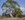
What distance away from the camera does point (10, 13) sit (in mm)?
665

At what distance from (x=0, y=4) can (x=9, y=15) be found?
326 millimetres

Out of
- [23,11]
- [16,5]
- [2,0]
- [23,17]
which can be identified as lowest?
[23,17]

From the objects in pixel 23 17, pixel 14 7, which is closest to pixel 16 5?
pixel 14 7

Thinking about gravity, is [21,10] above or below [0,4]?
below

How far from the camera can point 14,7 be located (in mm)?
678

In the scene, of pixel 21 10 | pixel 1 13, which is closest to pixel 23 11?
pixel 21 10

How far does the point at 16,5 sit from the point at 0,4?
37 centimetres

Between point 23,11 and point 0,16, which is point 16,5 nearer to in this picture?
point 23,11

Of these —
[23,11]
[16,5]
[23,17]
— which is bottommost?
[23,17]

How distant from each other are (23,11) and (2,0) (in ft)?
1.79

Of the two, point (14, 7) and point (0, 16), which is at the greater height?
point (14, 7)

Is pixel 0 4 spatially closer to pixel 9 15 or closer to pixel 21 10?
pixel 9 15

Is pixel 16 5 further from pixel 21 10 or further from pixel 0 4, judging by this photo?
pixel 0 4

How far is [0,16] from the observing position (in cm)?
67
